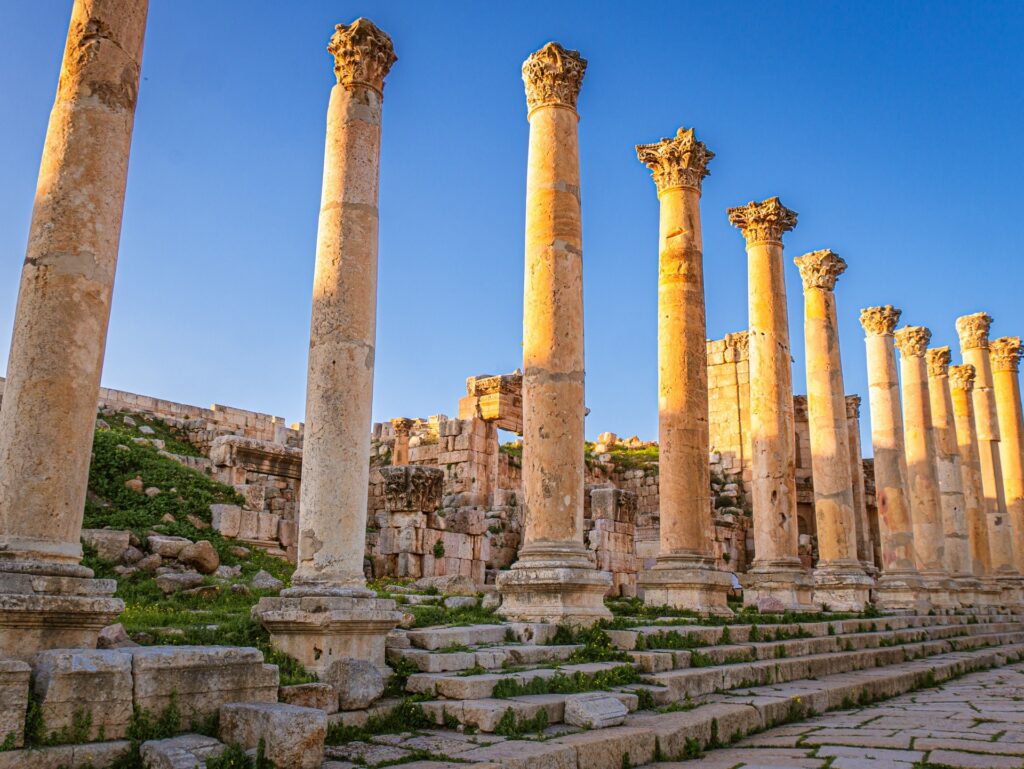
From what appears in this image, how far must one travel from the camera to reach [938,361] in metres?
30.8

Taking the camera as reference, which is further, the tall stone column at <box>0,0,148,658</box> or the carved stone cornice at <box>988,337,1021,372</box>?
the carved stone cornice at <box>988,337,1021,372</box>

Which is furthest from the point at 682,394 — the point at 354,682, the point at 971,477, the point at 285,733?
the point at 971,477

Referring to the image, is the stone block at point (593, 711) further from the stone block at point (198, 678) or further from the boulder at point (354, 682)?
the stone block at point (198, 678)

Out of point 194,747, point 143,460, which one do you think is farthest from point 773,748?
point 143,460

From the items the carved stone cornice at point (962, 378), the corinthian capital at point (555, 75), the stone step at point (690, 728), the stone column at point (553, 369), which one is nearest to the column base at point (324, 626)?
the stone step at point (690, 728)

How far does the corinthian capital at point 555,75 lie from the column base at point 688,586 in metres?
7.76

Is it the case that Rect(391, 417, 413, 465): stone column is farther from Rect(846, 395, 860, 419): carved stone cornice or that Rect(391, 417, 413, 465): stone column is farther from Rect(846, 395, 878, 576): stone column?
Rect(846, 395, 860, 419): carved stone cornice

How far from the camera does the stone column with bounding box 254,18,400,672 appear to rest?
8789mm

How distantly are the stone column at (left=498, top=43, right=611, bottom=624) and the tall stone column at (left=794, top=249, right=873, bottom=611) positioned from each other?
10.5m

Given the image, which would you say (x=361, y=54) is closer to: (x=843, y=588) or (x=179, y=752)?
(x=179, y=752)

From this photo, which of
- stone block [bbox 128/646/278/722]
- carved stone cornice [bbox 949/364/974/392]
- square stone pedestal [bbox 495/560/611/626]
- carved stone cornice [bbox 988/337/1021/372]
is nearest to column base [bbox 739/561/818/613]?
square stone pedestal [bbox 495/560/611/626]

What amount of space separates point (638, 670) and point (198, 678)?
512 centimetres

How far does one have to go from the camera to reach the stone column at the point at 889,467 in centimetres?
2522

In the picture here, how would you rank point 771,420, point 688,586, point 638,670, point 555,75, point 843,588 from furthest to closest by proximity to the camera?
point 843,588 < point 771,420 < point 688,586 < point 555,75 < point 638,670
